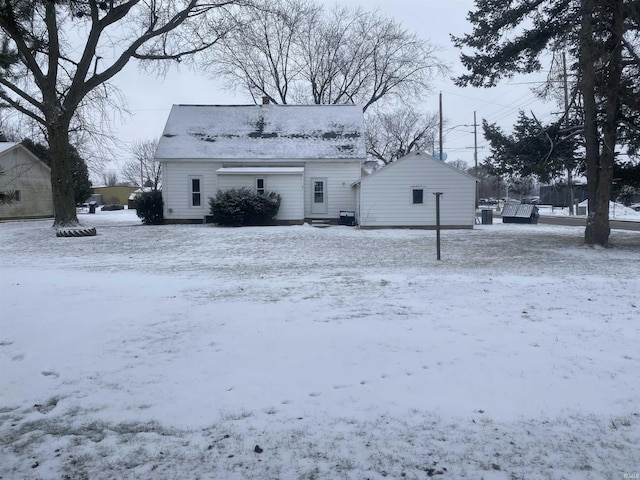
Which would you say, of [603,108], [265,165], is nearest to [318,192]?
[265,165]

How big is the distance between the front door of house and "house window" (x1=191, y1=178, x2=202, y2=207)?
6.07 meters

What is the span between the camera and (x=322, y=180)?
26281 millimetres

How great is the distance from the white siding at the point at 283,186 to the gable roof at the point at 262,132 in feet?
4.97

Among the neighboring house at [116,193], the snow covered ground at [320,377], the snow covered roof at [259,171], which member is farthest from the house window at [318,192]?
the neighboring house at [116,193]

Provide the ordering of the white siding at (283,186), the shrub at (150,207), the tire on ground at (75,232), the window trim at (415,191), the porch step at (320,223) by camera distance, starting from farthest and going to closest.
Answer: the shrub at (150,207) → the white siding at (283,186) → the porch step at (320,223) → the window trim at (415,191) → the tire on ground at (75,232)

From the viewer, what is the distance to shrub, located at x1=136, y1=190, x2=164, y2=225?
25.8 metres

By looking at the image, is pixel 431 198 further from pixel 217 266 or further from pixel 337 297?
pixel 337 297

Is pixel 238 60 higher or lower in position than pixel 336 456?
higher

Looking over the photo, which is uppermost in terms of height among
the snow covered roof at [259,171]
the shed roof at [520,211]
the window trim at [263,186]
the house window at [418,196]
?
the snow covered roof at [259,171]

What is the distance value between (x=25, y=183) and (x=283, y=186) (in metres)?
21.0

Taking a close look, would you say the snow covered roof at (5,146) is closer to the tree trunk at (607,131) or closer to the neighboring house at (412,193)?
the neighboring house at (412,193)

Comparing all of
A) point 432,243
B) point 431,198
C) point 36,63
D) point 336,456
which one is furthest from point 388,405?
point 36,63

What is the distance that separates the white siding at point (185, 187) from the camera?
2602 centimetres

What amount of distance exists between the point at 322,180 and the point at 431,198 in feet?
20.2
